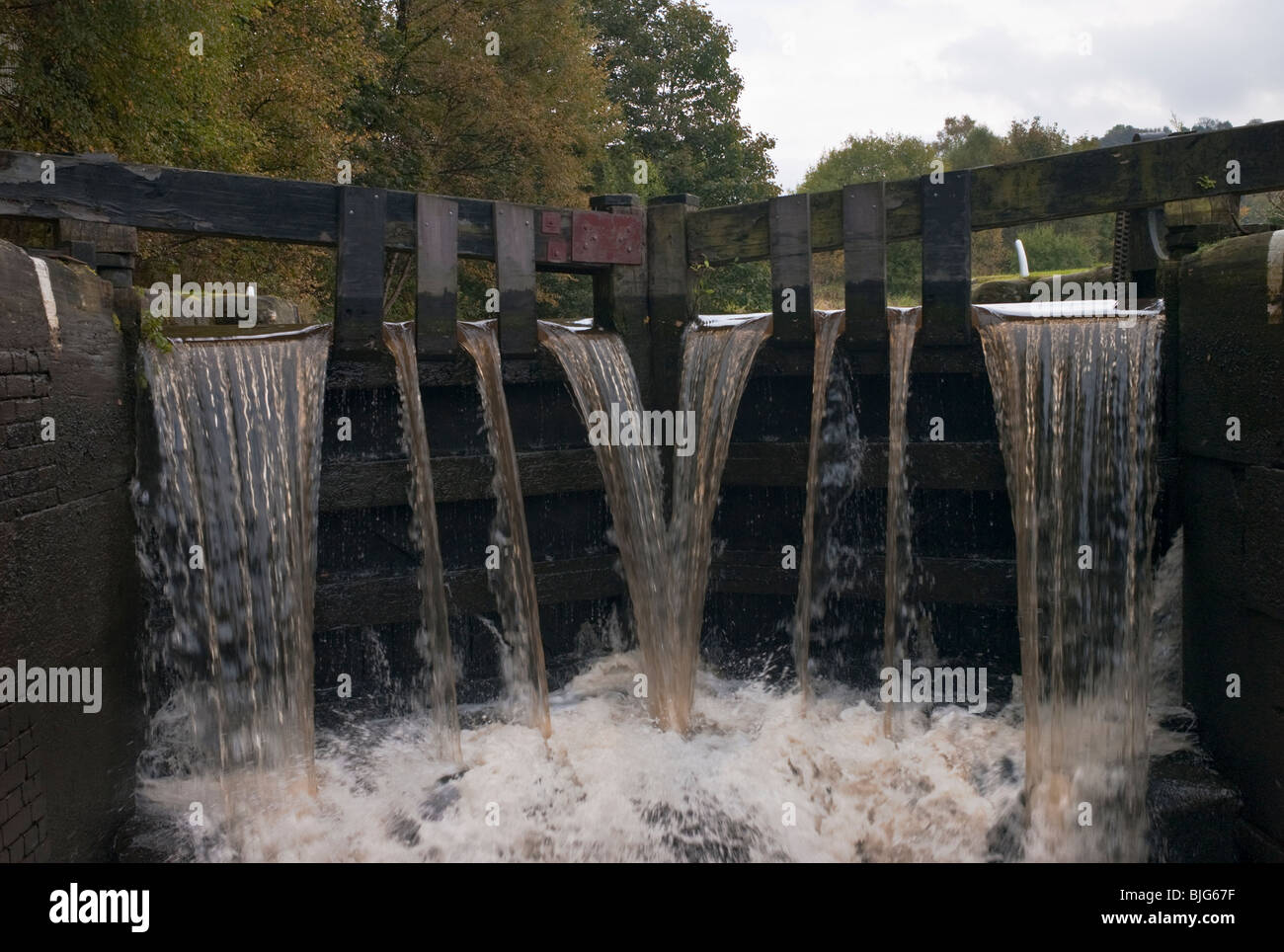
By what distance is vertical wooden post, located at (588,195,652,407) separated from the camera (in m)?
7.45

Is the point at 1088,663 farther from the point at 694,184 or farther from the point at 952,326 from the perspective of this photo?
the point at 694,184

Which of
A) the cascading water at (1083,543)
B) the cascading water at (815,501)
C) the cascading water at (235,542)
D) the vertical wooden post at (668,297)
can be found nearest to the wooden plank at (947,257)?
the cascading water at (1083,543)

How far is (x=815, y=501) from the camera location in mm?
7086

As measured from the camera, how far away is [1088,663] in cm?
605

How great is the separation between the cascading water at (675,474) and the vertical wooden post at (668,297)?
0.08 metres

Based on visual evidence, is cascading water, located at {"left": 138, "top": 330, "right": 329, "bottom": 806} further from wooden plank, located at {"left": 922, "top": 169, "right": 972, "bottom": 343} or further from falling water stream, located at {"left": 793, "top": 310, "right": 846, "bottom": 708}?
wooden plank, located at {"left": 922, "top": 169, "right": 972, "bottom": 343}

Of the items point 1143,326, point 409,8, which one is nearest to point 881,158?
point 409,8

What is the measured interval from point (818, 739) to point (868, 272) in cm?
295

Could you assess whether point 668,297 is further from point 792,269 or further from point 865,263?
point 865,263

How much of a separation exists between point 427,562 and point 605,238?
99.4 inches

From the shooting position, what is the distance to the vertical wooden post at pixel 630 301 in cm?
745

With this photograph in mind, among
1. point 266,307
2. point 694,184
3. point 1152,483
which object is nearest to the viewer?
point 1152,483

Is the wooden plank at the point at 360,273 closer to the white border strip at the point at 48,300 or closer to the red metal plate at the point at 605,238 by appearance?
the red metal plate at the point at 605,238

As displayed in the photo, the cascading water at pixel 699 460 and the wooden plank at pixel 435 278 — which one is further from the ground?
the wooden plank at pixel 435 278
